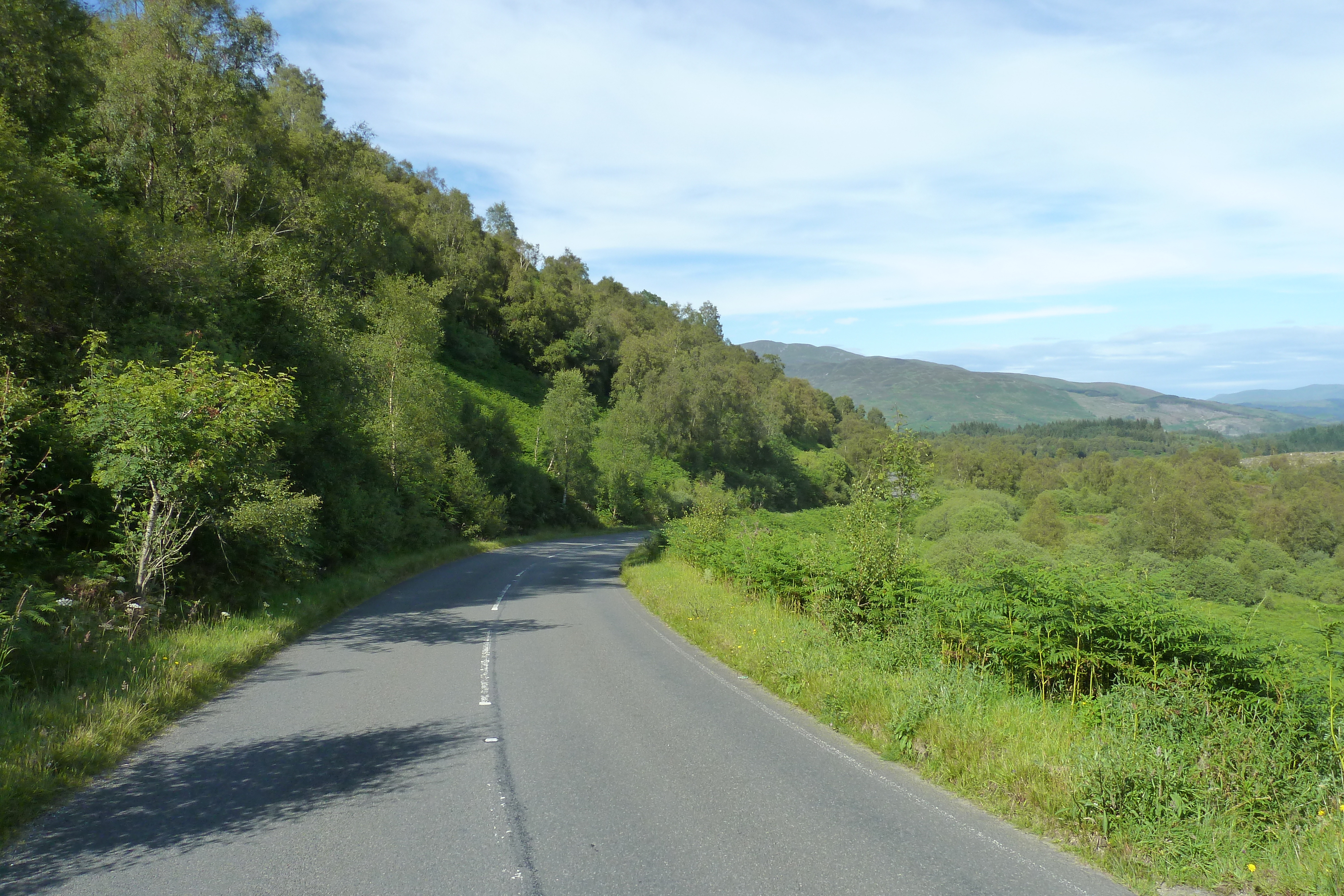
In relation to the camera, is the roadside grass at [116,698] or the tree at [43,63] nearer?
the roadside grass at [116,698]

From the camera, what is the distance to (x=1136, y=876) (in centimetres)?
414

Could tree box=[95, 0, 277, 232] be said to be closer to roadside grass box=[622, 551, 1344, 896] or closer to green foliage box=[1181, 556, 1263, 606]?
roadside grass box=[622, 551, 1344, 896]

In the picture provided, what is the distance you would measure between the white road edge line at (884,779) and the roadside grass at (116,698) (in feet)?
19.1

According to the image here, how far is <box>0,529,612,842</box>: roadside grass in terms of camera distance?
5.18 metres

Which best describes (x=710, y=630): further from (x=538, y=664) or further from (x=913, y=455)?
(x=913, y=455)

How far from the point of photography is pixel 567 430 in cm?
5022

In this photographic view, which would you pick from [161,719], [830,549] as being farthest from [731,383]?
[161,719]

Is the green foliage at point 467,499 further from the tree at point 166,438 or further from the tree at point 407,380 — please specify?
the tree at point 166,438

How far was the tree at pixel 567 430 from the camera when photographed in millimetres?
50312

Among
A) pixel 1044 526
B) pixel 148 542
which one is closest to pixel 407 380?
pixel 148 542

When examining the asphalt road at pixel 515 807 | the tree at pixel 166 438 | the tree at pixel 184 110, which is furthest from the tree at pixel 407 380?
the asphalt road at pixel 515 807

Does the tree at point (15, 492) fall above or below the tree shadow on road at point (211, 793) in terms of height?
above

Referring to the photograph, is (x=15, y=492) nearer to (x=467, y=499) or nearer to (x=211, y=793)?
(x=211, y=793)

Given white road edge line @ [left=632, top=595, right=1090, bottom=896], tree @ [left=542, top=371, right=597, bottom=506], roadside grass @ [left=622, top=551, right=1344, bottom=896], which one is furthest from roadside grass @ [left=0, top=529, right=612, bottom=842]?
tree @ [left=542, top=371, right=597, bottom=506]
